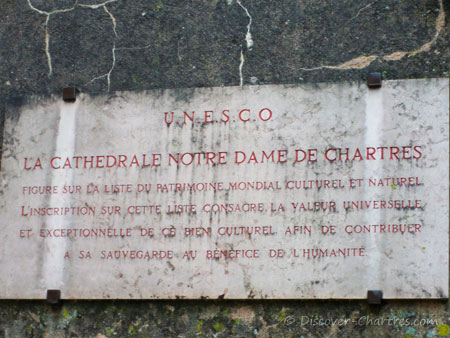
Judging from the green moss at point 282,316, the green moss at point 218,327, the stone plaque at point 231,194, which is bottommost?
the green moss at point 218,327

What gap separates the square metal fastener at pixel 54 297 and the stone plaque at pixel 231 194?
0.03m

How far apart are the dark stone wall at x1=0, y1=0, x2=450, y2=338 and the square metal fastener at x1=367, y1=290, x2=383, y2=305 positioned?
8cm

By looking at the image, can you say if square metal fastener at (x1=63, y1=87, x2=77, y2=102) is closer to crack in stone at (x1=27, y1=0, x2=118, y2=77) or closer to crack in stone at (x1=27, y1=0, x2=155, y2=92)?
crack in stone at (x1=27, y1=0, x2=155, y2=92)

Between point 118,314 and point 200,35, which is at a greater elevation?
point 200,35

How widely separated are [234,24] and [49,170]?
1.42 meters

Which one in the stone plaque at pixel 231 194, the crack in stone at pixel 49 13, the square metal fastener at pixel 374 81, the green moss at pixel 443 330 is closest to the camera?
the green moss at pixel 443 330

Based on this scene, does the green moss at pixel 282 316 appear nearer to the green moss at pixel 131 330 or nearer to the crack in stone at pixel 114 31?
the green moss at pixel 131 330

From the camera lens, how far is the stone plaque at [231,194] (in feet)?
14.6

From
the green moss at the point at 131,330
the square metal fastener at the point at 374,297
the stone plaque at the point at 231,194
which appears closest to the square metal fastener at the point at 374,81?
the stone plaque at the point at 231,194

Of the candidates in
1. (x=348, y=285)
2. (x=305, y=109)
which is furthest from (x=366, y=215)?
(x=305, y=109)

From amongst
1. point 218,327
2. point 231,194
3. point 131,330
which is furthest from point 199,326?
point 231,194

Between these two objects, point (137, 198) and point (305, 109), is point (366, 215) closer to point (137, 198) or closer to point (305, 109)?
point (305, 109)

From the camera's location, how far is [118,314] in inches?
185

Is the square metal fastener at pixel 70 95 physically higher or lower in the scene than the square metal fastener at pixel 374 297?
higher
